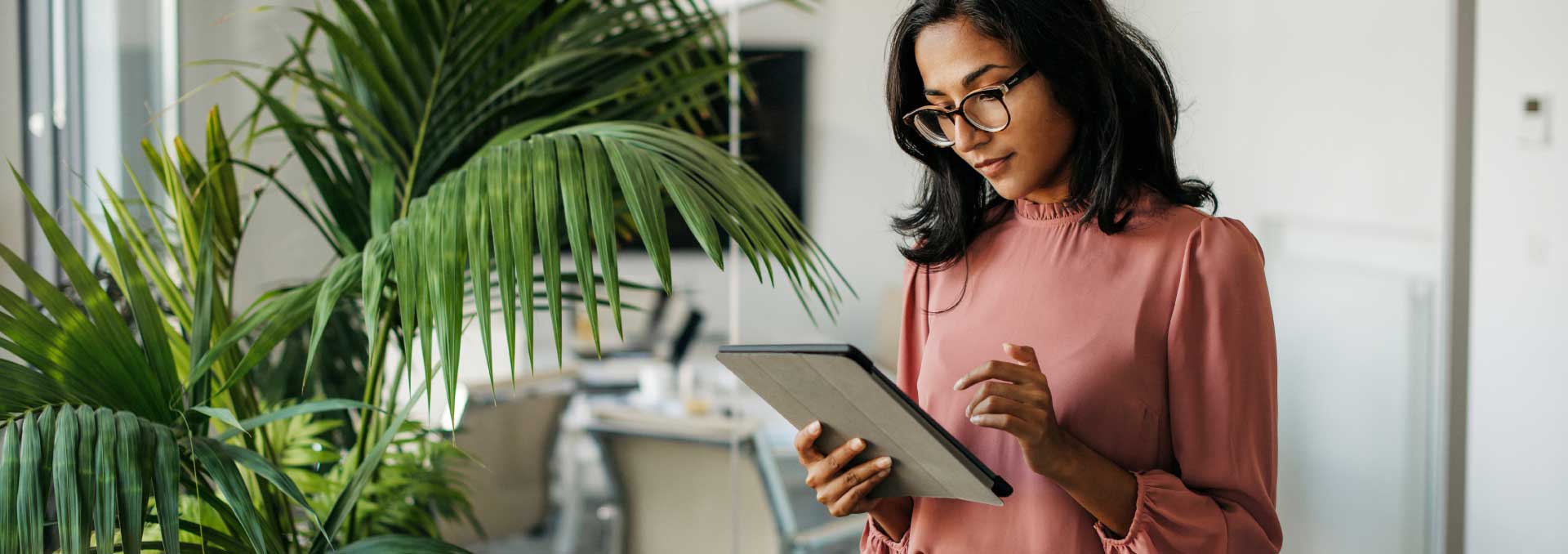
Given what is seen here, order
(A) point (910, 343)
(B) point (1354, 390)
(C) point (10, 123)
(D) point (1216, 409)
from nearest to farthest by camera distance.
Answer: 1. (D) point (1216, 409)
2. (A) point (910, 343)
3. (B) point (1354, 390)
4. (C) point (10, 123)

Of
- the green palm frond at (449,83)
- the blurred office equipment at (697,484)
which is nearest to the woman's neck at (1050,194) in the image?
the green palm frond at (449,83)

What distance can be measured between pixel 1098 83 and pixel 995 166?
0.41 feet

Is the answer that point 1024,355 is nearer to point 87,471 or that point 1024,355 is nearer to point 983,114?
point 983,114

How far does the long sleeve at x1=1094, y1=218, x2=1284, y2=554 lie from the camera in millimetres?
1029

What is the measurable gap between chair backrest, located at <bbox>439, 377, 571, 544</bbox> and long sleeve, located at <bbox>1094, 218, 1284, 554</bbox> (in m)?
2.13

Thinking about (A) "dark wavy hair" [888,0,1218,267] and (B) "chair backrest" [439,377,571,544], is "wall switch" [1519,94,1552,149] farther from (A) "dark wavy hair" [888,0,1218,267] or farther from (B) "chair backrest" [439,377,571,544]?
(B) "chair backrest" [439,377,571,544]

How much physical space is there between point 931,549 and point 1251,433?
0.36m

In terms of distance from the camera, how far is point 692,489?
109 inches

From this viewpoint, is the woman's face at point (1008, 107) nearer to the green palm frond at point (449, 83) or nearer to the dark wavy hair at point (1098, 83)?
the dark wavy hair at point (1098, 83)

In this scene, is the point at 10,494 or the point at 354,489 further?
the point at 354,489

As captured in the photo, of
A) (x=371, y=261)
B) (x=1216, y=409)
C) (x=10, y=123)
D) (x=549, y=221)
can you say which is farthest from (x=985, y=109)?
(x=10, y=123)

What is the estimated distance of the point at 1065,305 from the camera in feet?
3.70

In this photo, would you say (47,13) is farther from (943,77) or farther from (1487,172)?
(1487,172)

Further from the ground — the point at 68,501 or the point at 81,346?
the point at 81,346
